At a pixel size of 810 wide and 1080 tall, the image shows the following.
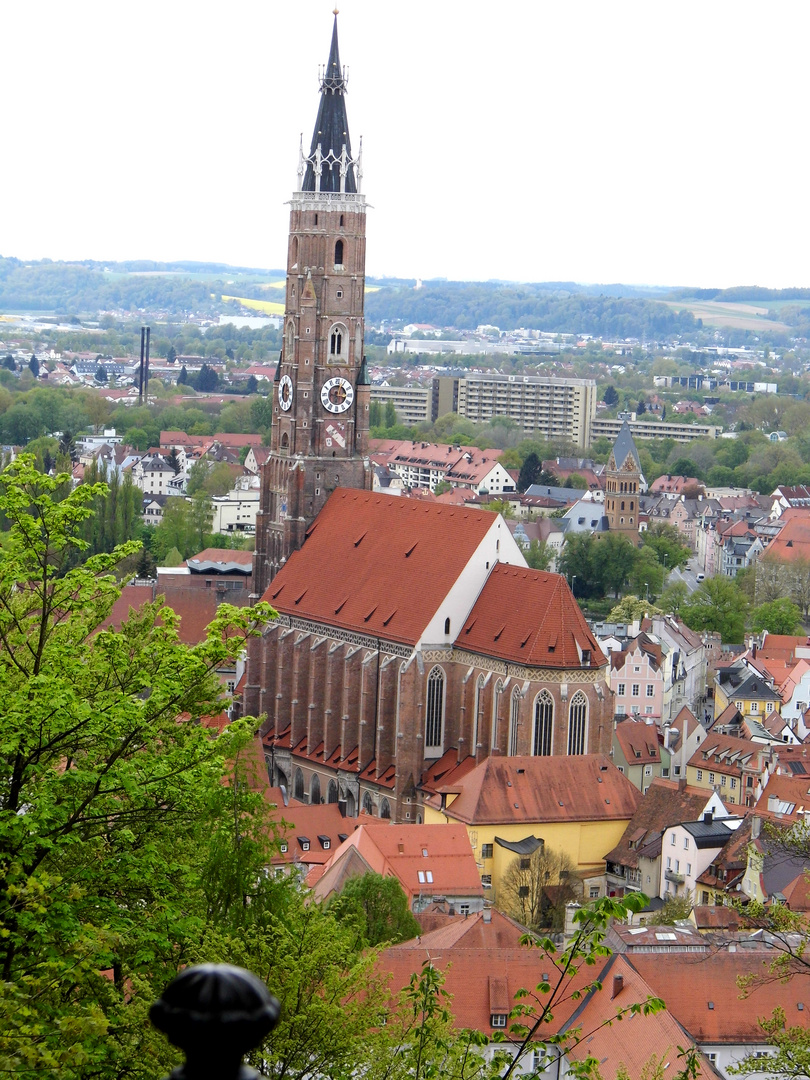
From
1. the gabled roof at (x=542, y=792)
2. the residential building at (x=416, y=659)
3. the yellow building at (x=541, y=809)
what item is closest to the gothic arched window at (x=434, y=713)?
the residential building at (x=416, y=659)

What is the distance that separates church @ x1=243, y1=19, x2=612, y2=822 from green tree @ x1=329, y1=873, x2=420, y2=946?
52.4 ft

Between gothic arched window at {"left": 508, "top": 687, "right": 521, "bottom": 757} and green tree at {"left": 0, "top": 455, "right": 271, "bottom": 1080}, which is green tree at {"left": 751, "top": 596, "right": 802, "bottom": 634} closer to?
gothic arched window at {"left": 508, "top": 687, "right": 521, "bottom": 757}

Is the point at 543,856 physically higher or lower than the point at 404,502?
lower

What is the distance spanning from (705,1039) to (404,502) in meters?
33.1

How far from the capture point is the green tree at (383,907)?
147 feet

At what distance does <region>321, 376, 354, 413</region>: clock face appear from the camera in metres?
75.9

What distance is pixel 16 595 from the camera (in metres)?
21.2

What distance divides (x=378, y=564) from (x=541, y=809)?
1355 cm

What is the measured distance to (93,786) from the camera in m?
18.8

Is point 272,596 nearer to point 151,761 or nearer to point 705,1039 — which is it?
→ point 705,1039

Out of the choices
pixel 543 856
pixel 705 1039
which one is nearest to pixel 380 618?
pixel 543 856

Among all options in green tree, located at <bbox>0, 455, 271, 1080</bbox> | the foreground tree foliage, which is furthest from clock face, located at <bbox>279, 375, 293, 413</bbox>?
green tree, located at <bbox>0, 455, 271, 1080</bbox>

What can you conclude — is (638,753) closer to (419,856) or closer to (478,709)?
(478,709)

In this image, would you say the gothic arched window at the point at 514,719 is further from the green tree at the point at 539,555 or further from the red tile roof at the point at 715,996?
the green tree at the point at 539,555
